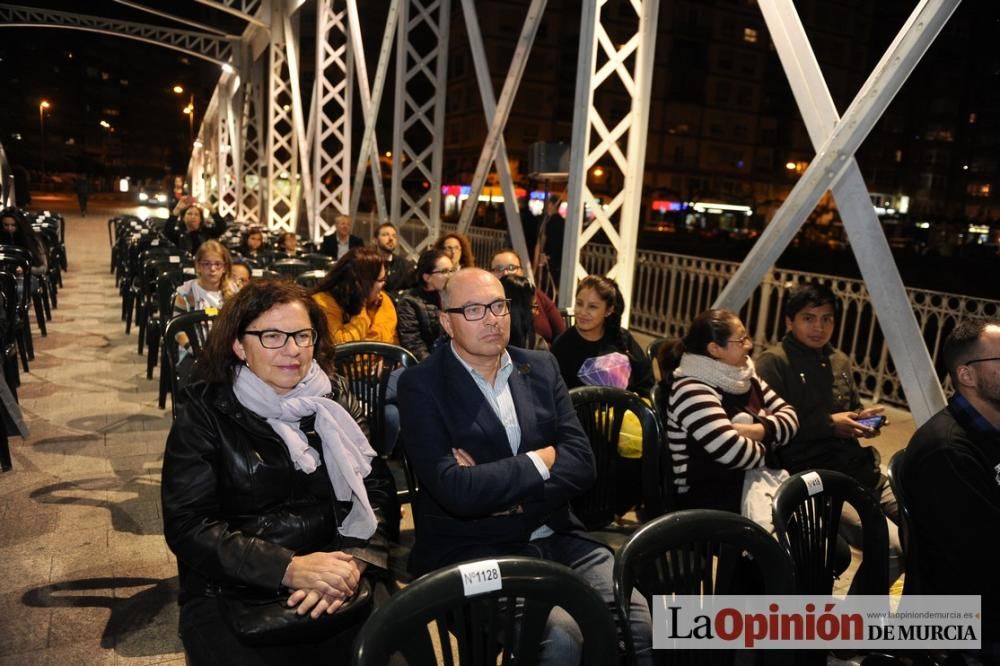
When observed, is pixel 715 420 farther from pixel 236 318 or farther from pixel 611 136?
pixel 611 136

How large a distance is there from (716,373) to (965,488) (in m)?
0.98

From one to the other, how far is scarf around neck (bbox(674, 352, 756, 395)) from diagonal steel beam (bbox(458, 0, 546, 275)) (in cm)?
362

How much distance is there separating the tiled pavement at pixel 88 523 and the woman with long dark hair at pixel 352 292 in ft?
4.52

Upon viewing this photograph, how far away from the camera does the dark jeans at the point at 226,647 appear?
6.18 ft

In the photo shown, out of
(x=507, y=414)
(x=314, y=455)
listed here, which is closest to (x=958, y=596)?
(x=507, y=414)

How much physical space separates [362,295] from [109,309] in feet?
23.6

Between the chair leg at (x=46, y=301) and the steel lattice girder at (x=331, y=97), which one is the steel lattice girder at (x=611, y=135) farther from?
the steel lattice girder at (x=331, y=97)

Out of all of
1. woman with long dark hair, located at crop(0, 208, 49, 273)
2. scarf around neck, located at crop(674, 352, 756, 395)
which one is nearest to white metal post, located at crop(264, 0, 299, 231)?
woman with long dark hair, located at crop(0, 208, 49, 273)

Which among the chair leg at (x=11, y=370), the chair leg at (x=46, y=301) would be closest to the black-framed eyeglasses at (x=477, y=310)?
the chair leg at (x=11, y=370)

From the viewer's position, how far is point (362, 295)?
419 cm

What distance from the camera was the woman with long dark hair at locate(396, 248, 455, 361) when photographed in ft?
14.5

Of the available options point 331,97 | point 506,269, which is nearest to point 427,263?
point 506,269

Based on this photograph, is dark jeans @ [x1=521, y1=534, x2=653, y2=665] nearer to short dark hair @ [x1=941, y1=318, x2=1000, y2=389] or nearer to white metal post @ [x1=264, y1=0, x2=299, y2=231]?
short dark hair @ [x1=941, y1=318, x2=1000, y2=389]

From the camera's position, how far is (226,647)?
→ 1901 mm
